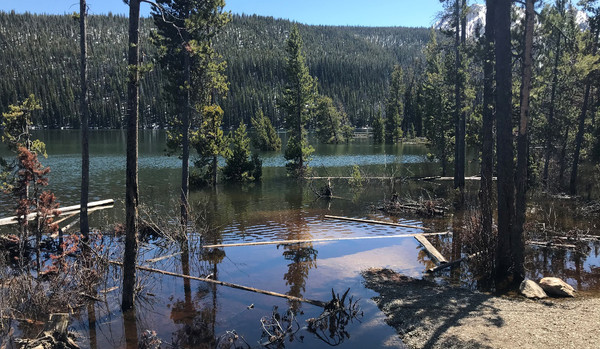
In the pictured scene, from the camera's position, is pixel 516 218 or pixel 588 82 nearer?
pixel 516 218

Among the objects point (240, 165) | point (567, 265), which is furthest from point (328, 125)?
point (567, 265)

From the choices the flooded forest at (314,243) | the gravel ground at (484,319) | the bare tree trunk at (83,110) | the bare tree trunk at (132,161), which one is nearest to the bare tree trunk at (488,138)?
the flooded forest at (314,243)

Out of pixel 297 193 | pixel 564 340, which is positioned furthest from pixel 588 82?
pixel 564 340

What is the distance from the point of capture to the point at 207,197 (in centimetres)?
2870

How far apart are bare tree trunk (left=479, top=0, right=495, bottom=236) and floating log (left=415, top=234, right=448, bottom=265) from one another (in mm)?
1750

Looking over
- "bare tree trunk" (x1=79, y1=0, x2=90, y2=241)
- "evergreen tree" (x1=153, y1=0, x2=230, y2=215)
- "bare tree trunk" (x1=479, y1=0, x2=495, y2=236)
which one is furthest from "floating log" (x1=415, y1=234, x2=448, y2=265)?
"bare tree trunk" (x1=79, y1=0, x2=90, y2=241)

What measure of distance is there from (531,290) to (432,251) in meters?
4.24

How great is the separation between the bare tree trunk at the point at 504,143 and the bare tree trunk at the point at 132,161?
956cm

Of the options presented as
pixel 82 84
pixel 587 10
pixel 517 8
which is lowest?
pixel 82 84

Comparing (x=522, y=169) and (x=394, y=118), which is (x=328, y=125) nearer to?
(x=394, y=118)

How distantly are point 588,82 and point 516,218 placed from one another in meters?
19.1

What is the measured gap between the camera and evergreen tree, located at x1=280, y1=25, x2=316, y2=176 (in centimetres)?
3834

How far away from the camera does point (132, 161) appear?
920cm

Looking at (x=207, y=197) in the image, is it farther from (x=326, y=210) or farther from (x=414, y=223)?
(x=414, y=223)
